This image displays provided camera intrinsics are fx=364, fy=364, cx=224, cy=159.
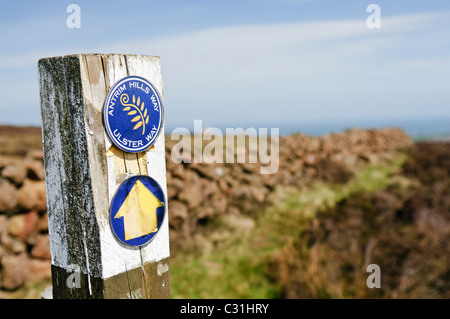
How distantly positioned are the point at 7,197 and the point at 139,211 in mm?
3303

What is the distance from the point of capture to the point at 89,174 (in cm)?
140

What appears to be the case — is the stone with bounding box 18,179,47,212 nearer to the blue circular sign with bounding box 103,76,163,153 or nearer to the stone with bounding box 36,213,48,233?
the stone with bounding box 36,213,48,233

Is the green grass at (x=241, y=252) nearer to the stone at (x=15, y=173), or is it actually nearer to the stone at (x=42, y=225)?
the stone at (x=42, y=225)

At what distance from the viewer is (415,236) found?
509 centimetres

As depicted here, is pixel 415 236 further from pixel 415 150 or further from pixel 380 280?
pixel 415 150

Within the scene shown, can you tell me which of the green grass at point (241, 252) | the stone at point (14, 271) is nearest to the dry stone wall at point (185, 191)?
the stone at point (14, 271)

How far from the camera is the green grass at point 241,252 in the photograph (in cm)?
438

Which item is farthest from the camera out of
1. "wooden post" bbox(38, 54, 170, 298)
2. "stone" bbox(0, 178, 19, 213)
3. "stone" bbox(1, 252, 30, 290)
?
"stone" bbox(0, 178, 19, 213)

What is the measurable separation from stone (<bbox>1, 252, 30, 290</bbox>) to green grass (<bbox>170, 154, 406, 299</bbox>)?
5.44 ft

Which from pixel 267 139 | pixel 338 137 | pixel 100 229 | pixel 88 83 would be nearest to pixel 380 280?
pixel 100 229

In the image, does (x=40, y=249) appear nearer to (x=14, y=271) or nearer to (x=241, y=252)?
(x=14, y=271)

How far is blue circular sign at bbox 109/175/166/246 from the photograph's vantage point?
1.46m

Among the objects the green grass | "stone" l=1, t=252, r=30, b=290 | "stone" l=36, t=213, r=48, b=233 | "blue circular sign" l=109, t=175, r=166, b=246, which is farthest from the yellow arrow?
"stone" l=36, t=213, r=48, b=233

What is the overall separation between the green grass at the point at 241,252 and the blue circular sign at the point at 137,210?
2876 millimetres
